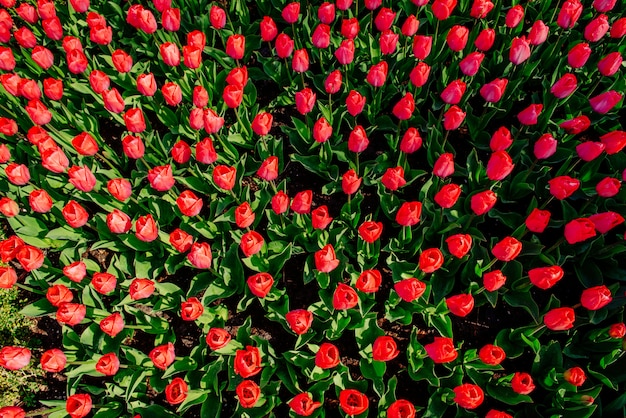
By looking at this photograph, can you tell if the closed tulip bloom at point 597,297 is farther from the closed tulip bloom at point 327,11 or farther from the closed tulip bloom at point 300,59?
the closed tulip bloom at point 327,11

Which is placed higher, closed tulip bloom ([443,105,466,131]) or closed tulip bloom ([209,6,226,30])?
closed tulip bloom ([209,6,226,30])

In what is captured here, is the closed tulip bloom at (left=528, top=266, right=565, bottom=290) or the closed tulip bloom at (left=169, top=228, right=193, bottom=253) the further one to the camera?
the closed tulip bloom at (left=169, top=228, right=193, bottom=253)

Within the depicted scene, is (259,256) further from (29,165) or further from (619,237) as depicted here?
(619,237)

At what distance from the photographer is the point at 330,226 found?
3.20 meters

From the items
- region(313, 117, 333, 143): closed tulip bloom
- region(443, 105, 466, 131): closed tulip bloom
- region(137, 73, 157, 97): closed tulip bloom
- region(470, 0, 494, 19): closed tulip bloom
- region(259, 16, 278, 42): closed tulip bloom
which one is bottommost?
region(313, 117, 333, 143): closed tulip bloom

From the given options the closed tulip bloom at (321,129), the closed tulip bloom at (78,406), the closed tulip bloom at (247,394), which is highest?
the closed tulip bloom at (321,129)

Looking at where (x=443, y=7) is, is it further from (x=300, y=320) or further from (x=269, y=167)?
(x=300, y=320)

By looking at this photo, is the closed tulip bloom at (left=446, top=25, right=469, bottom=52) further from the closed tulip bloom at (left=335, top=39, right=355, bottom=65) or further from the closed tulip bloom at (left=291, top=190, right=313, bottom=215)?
the closed tulip bloom at (left=291, top=190, right=313, bottom=215)

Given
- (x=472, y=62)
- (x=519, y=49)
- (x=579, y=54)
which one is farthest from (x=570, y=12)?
(x=472, y=62)

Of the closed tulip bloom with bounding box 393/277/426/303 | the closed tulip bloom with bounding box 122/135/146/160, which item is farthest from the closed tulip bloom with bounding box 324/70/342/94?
the closed tulip bloom with bounding box 393/277/426/303

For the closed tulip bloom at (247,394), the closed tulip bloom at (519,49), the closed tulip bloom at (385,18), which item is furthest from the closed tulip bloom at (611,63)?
the closed tulip bloom at (247,394)

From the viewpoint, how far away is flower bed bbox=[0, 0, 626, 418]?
256 centimetres

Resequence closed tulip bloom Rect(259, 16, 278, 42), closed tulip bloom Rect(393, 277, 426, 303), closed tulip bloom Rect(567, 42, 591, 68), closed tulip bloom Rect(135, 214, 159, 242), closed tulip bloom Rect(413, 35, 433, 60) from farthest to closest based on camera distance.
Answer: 1. closed tulip bloom Rect(259, 16, 278, 42)
2. closed tulip bloom Rect(413, 35, 433, 60)
3. closed tulip bloom Rect(567, 42, 591, 68)
4. closed tulip bloom Rect(135, 214, 159, 242)
5. closed tulip bloom Rect(393, 277, 426, 303)

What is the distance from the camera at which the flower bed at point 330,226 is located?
8.39 feet
